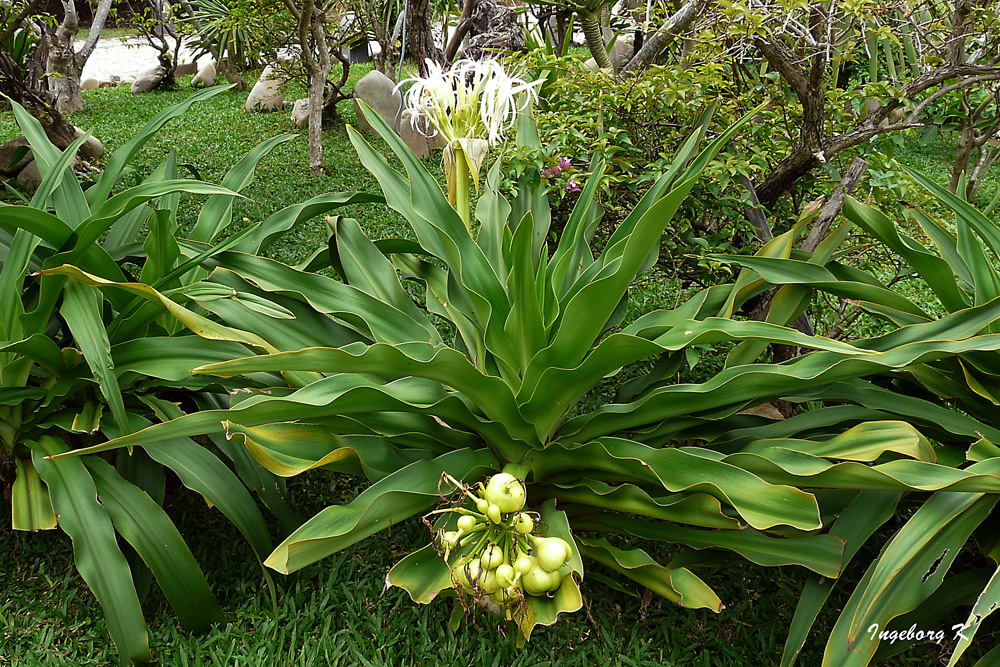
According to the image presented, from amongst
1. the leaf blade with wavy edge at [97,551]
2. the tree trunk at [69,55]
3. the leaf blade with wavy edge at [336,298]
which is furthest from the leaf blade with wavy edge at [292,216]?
the tree trunk at [69,55]

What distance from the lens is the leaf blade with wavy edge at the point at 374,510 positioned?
1.25 meters

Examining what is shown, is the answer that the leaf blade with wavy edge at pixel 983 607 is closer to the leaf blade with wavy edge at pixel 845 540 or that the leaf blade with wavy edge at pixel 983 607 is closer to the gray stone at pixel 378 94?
the leaf blade with wavy edge at pixel 845 540

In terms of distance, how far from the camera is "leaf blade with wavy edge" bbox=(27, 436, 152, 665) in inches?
55.4

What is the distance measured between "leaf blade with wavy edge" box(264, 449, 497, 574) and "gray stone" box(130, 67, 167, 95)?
9369 millimetres

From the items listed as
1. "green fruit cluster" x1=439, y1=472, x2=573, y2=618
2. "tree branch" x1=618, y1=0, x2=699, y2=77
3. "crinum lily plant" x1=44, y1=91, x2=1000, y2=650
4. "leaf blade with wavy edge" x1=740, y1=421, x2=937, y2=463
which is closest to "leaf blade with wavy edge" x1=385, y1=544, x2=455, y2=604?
"crinum lily plant" x1=44, y1=91, x2=1000, y2=650

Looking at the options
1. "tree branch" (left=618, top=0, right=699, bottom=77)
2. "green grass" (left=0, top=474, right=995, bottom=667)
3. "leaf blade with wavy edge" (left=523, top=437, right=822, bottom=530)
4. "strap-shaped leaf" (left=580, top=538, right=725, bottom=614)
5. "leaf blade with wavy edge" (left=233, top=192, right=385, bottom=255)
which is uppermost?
"tree branch" (left=618, top=0, right=699, bottom=77)

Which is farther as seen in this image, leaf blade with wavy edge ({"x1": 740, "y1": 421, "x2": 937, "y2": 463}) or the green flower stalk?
the green flower stalk

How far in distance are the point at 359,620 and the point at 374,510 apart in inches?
16.9

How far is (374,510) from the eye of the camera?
132 centimetres

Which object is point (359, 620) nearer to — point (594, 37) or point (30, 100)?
point (594, 37)

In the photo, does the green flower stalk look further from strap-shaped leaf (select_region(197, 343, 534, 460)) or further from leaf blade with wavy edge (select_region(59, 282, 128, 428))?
leaf blade with wavy edge (select_region(59, 282, 128, 428))

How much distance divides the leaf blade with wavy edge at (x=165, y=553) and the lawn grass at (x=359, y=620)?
0.07 m

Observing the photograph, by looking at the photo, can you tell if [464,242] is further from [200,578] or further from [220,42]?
[220,42]

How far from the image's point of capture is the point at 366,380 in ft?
4.75
